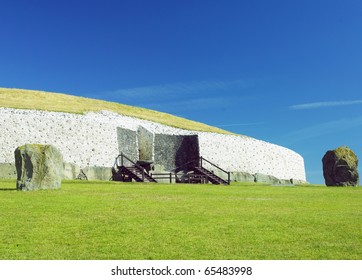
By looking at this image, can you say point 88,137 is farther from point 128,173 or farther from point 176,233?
point 176,233

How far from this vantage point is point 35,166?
20.6 metres

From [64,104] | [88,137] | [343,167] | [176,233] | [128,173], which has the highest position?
[64,104]

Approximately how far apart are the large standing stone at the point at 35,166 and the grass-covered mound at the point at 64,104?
25.0m

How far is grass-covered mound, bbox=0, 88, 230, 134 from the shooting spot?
46.8m

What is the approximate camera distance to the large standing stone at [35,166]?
20.5 meters

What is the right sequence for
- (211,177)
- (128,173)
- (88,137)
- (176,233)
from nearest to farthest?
(176,233) < (128,173) < (211,177) < (88,137)

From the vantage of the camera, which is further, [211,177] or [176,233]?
[211,177]

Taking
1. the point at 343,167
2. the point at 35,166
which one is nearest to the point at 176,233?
the point at 35,166

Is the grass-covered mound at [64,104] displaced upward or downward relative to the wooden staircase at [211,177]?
upward

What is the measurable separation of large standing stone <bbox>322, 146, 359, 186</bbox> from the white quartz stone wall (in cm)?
1781

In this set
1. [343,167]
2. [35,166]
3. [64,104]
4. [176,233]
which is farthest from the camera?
[64,104]

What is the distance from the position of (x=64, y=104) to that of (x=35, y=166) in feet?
109

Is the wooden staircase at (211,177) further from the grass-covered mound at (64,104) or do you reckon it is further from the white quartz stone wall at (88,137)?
the grass-covered mound at (64,104)

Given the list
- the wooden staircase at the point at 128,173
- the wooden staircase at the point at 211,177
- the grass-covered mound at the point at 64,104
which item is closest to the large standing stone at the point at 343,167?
the wooden staircase at the point at 211,177
